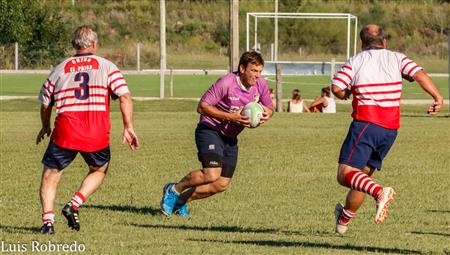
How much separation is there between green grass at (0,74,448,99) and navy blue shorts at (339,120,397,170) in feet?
117

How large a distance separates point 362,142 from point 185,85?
4377cm

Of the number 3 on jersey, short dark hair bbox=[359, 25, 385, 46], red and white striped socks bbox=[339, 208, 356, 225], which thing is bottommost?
red and white striped socks bbox=[339, 208, 356, 225]

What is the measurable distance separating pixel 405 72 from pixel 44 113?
3070 millimetres

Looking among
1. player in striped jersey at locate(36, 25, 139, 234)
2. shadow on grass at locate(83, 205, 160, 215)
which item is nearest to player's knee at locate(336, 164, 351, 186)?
player in striped jersey at locate(36, 25, 139, 234)

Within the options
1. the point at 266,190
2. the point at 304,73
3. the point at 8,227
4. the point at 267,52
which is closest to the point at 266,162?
the point at 266,190

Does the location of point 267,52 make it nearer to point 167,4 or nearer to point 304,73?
point 304,73

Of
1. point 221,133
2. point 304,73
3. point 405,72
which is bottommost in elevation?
point 304,73

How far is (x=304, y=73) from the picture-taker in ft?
A: 213

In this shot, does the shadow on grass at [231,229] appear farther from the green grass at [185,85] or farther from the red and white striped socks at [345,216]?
the green grass at [185,85]

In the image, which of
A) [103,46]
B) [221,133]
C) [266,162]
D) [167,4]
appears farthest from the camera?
[167,4]

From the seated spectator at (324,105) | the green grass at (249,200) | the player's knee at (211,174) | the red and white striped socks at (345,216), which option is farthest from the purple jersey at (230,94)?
the seated spectator at (324,105)

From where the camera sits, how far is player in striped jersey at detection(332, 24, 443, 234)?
33.4 feet

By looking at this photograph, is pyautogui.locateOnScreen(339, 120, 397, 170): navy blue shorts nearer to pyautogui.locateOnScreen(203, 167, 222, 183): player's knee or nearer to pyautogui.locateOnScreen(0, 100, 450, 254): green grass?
pyautogui.locateOnScreen(0, 100, 450, 254): green grass

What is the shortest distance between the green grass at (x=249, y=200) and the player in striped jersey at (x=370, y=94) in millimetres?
656
